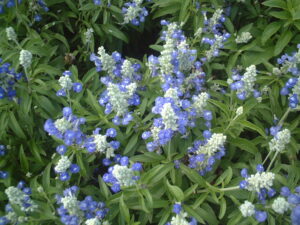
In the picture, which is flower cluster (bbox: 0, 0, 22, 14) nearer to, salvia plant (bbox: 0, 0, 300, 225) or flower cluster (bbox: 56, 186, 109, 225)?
salvia plant (bbox: 0, 0, 300, 225)

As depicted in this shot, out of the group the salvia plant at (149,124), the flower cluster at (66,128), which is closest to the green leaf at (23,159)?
the salvia plant at (149,124)

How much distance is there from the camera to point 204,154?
422cm

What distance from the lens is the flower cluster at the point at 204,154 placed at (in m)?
4.03

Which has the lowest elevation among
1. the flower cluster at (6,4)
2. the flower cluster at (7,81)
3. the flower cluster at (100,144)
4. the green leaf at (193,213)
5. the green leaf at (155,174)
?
the green leaf at (193,213)

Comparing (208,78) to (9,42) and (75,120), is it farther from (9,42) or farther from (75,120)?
(9,42)

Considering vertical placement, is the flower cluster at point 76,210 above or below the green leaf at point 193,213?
above

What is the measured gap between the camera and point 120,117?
15.1 ft

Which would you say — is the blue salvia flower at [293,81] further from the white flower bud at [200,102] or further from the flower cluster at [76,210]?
the flower cluster at [76,210]

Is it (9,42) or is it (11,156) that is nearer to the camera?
(11,156)

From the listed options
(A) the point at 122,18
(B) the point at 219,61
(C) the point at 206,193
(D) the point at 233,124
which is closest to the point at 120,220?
(C) the point at 206,193

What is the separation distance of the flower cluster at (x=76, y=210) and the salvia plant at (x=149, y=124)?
2 centimetres

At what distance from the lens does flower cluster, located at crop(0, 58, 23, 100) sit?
468 centimetres

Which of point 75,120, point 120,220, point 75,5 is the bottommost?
point 120,220

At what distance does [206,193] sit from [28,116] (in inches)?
103
